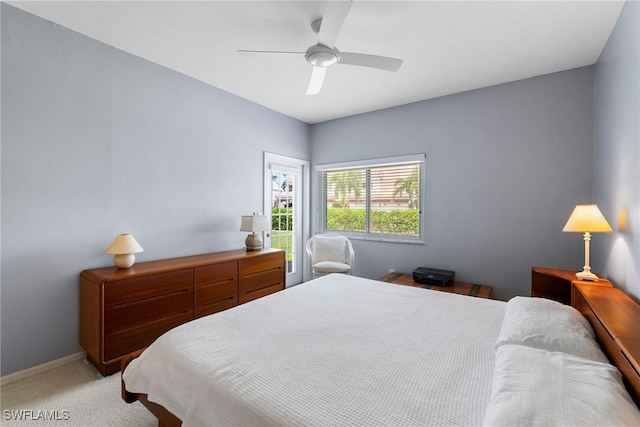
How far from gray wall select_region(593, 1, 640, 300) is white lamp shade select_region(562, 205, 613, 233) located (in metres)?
0.10

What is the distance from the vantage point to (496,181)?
3.21 m

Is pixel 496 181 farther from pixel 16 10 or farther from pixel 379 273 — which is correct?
pixel 16 10

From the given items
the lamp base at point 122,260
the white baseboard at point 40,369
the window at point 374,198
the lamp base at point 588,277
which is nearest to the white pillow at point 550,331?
the lamp base at point 588,277

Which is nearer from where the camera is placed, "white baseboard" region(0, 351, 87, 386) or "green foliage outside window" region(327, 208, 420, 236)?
"white baseboard" region(0, 351, 87, 386)

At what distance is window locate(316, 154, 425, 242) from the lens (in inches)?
151

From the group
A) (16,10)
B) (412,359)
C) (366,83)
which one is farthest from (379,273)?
(16,10)

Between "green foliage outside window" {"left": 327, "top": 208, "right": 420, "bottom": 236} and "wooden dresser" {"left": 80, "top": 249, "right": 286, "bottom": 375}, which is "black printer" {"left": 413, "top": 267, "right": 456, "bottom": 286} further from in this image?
"wooden dresser" {"left": 80, "top": 249, "right": 286, "bottom": 375}

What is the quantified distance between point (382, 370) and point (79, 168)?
2.73 meters

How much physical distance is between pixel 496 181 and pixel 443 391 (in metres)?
2.88

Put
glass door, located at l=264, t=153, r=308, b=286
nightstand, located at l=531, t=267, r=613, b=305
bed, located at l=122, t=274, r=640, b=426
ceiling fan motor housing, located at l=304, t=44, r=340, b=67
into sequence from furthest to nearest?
1. glass door, located at l=264, t=153, r=308, b=286
2. nightstand, located at l=531, t=267, r=613, b=305
3. ceiling fan motor housing, located at l=304, t=44, r=340, b=67
4. bed, located at l=122, t=274, r=640, b=426

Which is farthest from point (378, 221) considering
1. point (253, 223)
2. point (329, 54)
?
point (329, 54)

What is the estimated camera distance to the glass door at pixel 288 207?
411 centimetres

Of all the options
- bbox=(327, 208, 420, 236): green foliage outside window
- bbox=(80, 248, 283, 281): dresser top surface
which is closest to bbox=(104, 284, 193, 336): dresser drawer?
bbox=(80, 248, 283, 281): dresser top surface

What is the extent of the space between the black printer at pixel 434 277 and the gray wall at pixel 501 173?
0.74 ft
